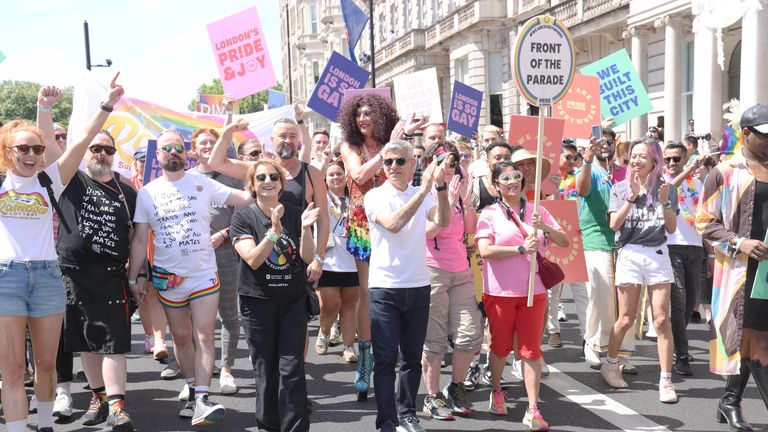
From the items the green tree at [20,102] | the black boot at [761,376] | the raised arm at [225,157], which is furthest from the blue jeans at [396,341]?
the green tree at [20,102]

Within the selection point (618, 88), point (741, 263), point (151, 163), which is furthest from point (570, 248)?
point (151, 163)

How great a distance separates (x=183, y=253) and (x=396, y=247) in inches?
58.4

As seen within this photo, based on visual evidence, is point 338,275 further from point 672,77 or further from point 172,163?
point 672,77

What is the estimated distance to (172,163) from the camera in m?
5.59

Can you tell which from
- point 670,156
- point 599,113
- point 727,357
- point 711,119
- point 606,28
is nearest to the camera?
point 727,357

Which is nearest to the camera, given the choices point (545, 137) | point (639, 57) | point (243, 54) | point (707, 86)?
point (545, 137)

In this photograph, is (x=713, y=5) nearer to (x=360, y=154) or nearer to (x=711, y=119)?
(x=711, y=119)

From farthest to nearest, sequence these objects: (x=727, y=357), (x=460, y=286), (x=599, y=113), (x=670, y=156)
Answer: (x=599, y=113) < (x=670, y=156) < (x=460, y=286) < (x=727, y=357)

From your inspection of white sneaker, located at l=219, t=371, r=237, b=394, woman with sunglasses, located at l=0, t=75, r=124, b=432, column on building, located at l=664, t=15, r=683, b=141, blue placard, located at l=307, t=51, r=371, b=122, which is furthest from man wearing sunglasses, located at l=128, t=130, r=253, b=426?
column on building, located at l=664, t=15, r=683, b=141

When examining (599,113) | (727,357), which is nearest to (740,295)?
(727,357)

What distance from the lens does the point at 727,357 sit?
514cm

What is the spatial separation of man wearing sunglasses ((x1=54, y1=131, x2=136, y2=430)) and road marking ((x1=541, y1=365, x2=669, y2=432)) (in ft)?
10.7

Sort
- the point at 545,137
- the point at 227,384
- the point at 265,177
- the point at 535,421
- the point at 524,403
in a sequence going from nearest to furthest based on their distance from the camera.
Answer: the point at 265,177 → the point at 535,421 → the point at 524,403 → the point at 227,384 → the point at 545,137

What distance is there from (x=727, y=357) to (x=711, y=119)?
13.9 meters
